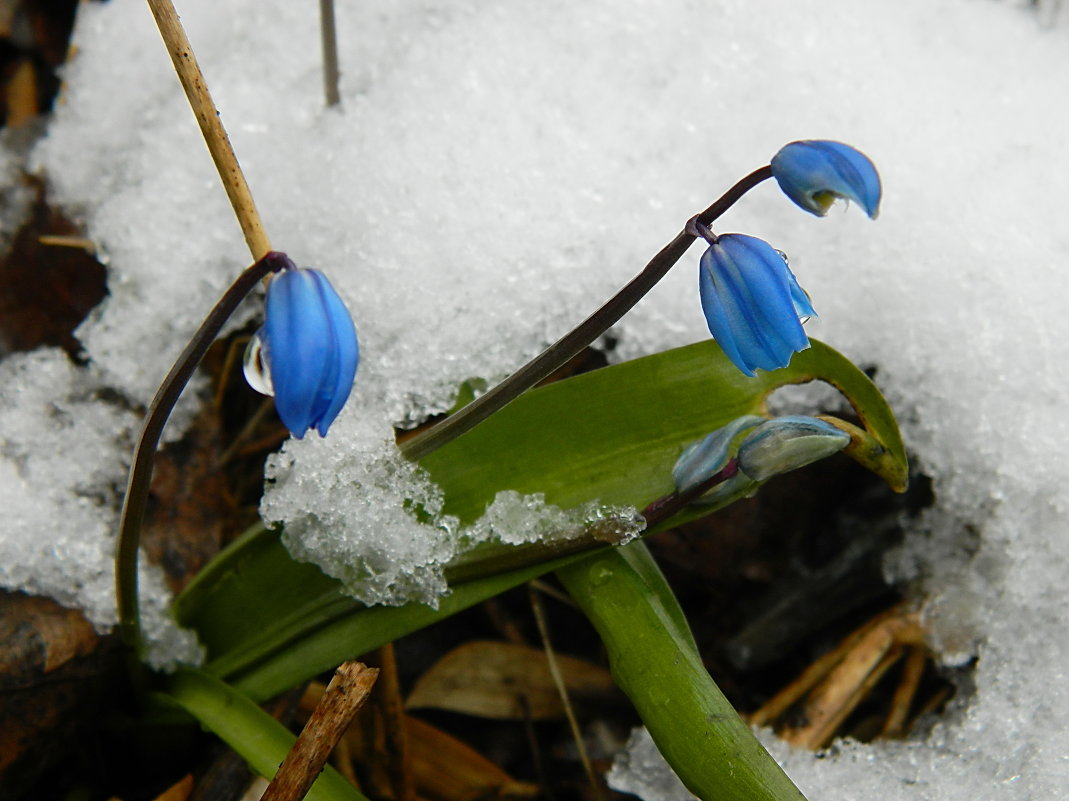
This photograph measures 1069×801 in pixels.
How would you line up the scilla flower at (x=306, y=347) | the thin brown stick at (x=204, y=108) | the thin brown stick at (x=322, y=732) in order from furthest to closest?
the thin brown stick at (x=204, y=108)
the thin brown stick at (x=322, y=732)
the scilla flower at (x=306, y=347)

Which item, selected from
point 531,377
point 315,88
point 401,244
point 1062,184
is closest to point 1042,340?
point 1062,184

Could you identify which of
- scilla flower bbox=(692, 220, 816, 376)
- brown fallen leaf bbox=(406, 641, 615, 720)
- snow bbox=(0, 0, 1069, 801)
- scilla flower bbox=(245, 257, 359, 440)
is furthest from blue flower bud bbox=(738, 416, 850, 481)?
brown fallen leaf bbox=(406, 641, 615, 720)

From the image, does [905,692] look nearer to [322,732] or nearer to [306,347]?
[322,732]

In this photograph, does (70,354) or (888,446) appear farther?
(70,354)

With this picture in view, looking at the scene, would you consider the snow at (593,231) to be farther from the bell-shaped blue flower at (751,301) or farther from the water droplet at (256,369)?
the bell-shaped blue flower at (751,301)

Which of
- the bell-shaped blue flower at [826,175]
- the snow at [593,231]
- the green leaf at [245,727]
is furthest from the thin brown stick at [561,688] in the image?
the bell-shaped blue flower at [826,175]

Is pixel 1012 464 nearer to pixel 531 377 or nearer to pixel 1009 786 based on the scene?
pixel 1009 786

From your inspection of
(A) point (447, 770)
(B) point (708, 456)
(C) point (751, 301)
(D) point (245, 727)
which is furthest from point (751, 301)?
(A) point (447, 770)
